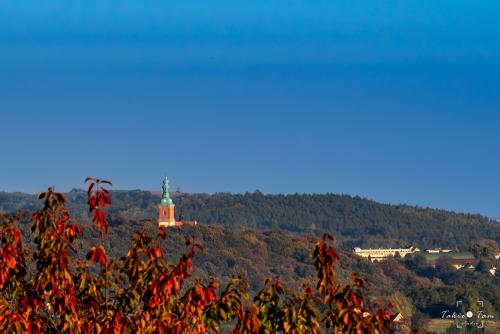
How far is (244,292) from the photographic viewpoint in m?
26.8

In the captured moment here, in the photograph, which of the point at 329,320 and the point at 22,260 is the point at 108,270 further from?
the point at 329,320

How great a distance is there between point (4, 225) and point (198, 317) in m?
3.79

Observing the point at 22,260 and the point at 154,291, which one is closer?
the point at 154,291

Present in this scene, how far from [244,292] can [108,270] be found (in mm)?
2156

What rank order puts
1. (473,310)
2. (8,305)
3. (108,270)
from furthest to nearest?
(473,310) → (108,270) → (8,305)

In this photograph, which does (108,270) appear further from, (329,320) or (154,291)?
(329,320)

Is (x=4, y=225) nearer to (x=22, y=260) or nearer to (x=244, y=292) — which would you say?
(x=22, y=260)

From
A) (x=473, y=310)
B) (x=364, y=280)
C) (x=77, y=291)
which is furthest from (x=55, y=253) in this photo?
(x=473, y=310)

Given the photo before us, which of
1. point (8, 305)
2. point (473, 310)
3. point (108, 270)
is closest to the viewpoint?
point (8, 305)

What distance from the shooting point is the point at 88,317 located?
26578 mm

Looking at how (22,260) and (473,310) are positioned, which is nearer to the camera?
(22,260)

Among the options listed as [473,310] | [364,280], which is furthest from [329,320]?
[473,310]

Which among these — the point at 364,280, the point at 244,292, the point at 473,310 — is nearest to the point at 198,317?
the point at 244,292

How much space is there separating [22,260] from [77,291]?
1.36 m
